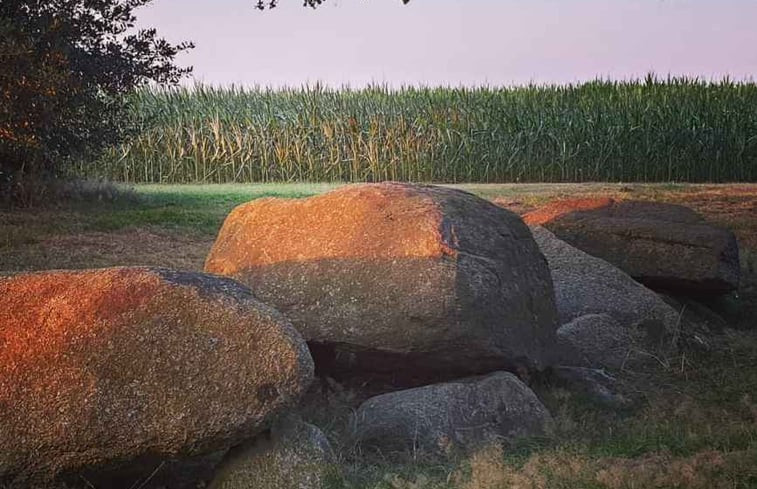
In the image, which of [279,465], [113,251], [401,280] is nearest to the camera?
[279,465]

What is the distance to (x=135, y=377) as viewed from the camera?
4.50 m

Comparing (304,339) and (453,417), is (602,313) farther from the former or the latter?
(304,339)

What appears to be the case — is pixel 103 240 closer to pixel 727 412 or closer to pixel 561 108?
pixel 727 412

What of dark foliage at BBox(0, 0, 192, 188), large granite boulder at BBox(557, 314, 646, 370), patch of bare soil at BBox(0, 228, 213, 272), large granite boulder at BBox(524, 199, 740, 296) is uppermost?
dark foliage at BBox(0, 0, 192, 188)

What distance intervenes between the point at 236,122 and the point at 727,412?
1922 cm

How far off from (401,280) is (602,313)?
2717 millimetres

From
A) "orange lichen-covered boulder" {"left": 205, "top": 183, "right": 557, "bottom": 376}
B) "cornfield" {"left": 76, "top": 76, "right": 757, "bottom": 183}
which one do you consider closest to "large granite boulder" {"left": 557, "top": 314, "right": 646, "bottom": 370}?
"orange lichen-covered boulder" {"left": 205, "top": 183, "right": 557, "bottom": 376}

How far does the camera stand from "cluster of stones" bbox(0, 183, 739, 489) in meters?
4.48

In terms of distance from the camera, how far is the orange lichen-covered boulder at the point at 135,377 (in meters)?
4.45

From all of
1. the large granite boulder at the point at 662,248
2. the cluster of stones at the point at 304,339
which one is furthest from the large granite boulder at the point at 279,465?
the large granite boulder at the point at 662,248

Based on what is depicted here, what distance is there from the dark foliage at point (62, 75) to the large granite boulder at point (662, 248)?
22.2 feet

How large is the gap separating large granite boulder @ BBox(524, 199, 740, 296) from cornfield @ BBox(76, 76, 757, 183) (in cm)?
1318

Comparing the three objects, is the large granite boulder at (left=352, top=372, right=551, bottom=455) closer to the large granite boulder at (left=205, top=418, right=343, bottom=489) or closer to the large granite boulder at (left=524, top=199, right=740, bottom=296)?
the large granite boulder at (left=205, top=418, right=343, bottom=489)

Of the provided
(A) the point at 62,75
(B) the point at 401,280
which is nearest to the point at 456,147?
(A) the point at 62,75
